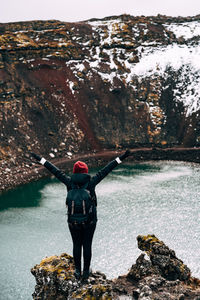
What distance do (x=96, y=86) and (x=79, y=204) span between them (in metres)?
63.8

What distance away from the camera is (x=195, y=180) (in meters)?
47.3

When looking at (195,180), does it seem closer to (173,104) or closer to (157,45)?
(173,104)

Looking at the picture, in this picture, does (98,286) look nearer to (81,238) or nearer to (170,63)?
(81,238)

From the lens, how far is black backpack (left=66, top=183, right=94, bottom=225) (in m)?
8.34

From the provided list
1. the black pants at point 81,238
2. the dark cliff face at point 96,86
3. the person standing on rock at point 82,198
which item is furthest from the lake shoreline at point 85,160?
the person standing on rock at point 82,198

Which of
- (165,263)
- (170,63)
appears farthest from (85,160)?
(165,263)

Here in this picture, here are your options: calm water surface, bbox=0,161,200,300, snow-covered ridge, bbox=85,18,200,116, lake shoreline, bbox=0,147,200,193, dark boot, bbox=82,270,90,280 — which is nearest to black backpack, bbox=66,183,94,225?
dark boot, bbox=82,270,90,280

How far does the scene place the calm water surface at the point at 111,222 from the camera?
2458 centimetres

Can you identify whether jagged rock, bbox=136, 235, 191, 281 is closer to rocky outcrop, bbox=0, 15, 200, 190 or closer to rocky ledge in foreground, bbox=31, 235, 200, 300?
rocky ledge in foreground, bbox=31, 235, 200, 300

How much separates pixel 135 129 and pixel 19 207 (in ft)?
111

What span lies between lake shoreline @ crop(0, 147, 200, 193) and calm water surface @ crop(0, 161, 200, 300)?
219 centimetres

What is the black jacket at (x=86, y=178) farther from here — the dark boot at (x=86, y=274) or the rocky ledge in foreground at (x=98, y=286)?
the rocky ledge in foreground at (x=98, y=286)

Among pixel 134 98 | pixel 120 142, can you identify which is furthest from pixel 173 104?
pixel 120 142

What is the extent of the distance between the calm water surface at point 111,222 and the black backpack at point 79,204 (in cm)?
1501
